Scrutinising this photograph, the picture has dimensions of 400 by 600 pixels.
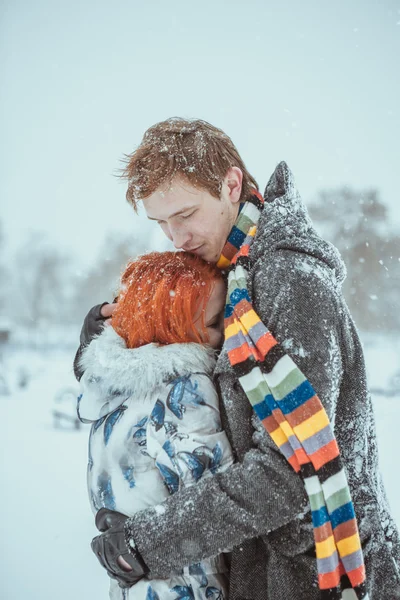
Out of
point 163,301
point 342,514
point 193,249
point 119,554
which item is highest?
point 193,249

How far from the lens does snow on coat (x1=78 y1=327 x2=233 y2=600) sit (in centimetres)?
118

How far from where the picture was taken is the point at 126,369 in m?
1.27

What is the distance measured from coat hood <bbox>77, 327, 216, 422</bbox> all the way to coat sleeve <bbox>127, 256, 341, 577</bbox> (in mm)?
229

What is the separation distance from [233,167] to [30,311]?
20885 millimetres

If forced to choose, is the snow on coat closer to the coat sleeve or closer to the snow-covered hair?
the coat sleeve

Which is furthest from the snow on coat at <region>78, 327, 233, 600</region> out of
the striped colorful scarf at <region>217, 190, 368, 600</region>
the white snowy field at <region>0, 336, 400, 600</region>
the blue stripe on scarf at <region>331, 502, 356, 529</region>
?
the white snowy field at <region>0, 336, 400, 600</region>

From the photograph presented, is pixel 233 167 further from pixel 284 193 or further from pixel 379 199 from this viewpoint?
pixel 379 199

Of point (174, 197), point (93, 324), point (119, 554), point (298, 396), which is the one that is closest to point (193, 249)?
point (174, 197)

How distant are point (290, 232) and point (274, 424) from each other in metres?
0.44

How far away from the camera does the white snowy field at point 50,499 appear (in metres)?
3.50

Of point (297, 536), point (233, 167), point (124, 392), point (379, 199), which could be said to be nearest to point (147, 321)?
point (124, 392)

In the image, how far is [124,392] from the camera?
128cm

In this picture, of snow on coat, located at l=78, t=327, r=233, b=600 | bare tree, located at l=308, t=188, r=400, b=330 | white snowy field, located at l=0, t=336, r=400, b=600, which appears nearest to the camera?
snow on coat, located at l=78, t=327, r=233, b=600

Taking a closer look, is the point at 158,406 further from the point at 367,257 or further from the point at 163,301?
the point at 367,257
